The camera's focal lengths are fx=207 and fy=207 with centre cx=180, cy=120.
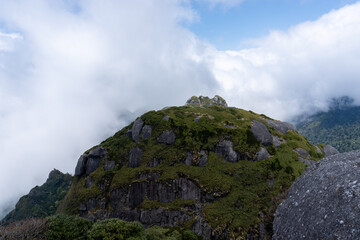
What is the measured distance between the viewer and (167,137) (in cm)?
6131

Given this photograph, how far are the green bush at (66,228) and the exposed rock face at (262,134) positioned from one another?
162 feet

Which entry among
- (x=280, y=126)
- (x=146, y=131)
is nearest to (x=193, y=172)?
(x=146, y=131)

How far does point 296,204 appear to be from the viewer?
17672 mm

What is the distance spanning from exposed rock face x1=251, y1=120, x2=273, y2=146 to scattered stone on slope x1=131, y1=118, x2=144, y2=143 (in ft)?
113

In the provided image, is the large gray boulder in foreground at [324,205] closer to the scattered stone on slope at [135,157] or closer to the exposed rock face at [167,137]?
the exposed rock face at [167,137]

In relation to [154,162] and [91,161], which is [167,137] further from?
[91,161]

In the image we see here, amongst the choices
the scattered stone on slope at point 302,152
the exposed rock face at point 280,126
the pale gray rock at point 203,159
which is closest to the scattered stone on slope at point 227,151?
the pale gray rock at point 203,159

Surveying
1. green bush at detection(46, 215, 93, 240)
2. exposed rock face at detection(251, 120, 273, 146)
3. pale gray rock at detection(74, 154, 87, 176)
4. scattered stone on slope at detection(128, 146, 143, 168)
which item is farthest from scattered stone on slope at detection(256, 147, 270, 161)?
pale gray rock at detection(74, 154, 87, 176)

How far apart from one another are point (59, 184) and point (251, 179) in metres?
144

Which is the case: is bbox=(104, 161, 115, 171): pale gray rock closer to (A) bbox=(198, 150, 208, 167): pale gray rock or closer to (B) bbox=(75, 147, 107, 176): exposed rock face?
(B) bbox=(75, 147, 107, 176): exposed rock face

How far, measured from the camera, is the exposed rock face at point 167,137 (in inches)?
2396

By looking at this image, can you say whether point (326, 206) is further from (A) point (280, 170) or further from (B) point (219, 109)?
(B) point (219, 109)

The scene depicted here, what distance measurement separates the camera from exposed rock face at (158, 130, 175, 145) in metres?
60.9

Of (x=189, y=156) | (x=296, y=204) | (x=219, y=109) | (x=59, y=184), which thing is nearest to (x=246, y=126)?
(x=219, y=109)
